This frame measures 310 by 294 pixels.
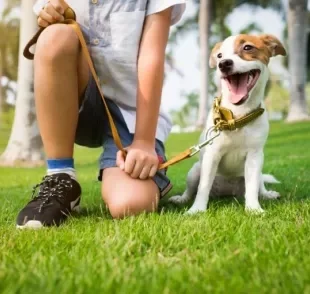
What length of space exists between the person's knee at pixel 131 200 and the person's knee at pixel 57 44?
393mm

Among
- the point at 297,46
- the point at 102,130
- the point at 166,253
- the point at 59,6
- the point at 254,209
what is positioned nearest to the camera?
the point at 166,253

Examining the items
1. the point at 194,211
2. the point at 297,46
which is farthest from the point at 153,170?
the point at 297,46

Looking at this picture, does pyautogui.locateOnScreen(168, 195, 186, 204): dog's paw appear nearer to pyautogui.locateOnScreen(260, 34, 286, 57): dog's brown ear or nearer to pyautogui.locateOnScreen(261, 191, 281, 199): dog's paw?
pyautogui.locateOnScreen(261, 191, 281, 199): dog's paw

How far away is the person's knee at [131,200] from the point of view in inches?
55.0

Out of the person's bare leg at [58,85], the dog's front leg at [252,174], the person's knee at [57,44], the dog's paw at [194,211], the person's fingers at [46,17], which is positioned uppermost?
the person's fingers at [46,17]

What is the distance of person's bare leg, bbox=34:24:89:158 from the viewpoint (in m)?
1.45

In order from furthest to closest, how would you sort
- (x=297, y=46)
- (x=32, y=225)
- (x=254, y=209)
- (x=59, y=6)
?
1. (x=297, y=46)
2. (x=59, y=6)
3. (x=254, y=209)
4. (x=32, y=225)

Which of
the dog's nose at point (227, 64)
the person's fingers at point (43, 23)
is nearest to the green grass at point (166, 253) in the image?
the dog's nose at point (227, 64)

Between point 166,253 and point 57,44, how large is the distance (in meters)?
0.74

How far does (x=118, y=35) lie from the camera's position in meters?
1.59

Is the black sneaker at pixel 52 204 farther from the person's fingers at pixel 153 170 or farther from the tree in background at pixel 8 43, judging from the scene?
the tree in background at pixel 8 43

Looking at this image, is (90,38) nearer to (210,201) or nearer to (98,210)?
(98,210)

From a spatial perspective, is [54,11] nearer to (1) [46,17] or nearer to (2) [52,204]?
(1) [46,17]

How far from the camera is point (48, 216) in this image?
4.29ft
